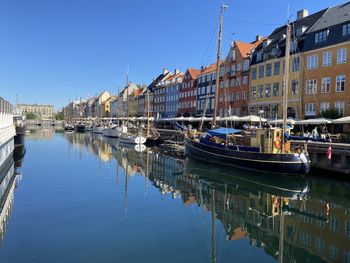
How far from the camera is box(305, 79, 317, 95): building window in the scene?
4482 centimetres

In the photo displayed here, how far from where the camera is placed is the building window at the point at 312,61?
147 feet

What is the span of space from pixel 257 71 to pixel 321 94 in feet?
46.6

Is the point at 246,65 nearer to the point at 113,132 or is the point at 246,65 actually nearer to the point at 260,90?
the point at 260,90

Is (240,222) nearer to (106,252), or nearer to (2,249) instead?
(106,252)

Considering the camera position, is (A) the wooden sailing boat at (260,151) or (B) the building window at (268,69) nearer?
(A) the wooden sailing boat at (260,151)

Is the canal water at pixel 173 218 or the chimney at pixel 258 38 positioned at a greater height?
the chimney at pixel 258 38

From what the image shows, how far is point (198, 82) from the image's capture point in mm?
77375

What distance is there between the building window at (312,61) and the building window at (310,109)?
512 cm

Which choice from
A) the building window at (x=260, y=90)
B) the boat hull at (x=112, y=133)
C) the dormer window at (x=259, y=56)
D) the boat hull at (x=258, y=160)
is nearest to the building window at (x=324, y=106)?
the building window at (x=260, y=90)

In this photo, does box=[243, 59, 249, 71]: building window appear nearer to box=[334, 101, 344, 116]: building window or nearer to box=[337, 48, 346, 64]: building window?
box=[337, 48, 346, 64]: building window

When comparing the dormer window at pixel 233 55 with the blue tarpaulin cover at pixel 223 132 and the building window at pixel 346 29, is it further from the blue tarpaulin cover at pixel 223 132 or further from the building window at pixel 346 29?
the blue tarpaulin cover at pixel 223 132

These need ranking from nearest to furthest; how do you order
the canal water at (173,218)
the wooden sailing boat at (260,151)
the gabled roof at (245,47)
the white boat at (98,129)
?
the canal water at (173,218) < the wooden sailing boat at (260,151) < the gabled roof at (245,47) < the white boat at (98,129)

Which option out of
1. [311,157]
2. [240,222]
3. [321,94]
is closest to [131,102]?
[321,94]

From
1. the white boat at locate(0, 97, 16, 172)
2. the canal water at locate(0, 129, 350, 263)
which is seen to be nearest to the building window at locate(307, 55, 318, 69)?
the canal water at locate(0, 129, 350, 263)
